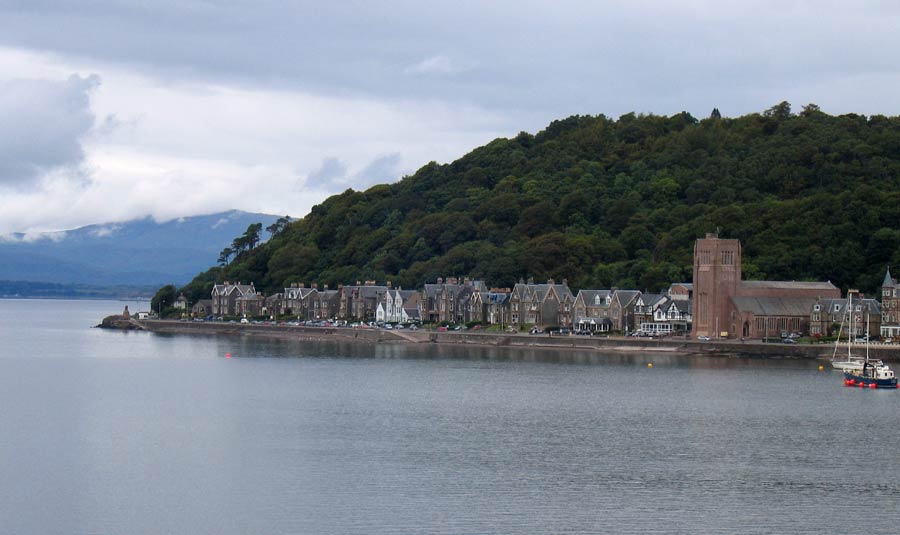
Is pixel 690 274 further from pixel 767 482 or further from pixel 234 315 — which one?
pixel 767 482

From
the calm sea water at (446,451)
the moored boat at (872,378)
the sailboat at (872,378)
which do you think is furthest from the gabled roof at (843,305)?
the moored boat at (872,378)

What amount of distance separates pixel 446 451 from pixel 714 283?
5101cm

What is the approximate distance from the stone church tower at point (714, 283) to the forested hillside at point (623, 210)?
10.9m

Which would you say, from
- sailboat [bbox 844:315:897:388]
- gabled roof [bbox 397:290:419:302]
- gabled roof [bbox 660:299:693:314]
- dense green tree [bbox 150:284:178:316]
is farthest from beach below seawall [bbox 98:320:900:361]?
dense green tree [bbox 150:284:178:316]

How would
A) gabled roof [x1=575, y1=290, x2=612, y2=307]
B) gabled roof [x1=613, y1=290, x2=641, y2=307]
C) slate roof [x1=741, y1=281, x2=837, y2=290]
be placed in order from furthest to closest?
gabled roof [x1=575, y1=290, x2=612, y2=307]
gabled roof [x1=613, y1=290, x2=641, y2=307]
slate roof [x1=741, y1=281, x2=837, y2=290]

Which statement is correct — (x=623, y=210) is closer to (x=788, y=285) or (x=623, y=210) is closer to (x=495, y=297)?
(x=495, y=297)

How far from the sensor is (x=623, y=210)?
425 feet

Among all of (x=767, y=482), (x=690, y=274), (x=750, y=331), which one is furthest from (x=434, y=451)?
(x=690, y=274)

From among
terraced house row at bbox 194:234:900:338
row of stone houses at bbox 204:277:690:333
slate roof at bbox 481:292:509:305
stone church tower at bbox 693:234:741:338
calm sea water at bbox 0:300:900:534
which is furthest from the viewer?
slate roof at bbox 481:292:509:305

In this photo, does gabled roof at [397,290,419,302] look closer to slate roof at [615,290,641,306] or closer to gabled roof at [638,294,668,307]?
slate roof at [615,290,641,306]

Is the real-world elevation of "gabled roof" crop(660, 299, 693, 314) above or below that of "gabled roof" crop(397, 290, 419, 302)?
below

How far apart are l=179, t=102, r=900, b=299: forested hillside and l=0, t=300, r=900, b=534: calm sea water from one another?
35270mm

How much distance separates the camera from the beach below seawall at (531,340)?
79875 millimetres

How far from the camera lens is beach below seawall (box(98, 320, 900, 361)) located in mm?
79875
